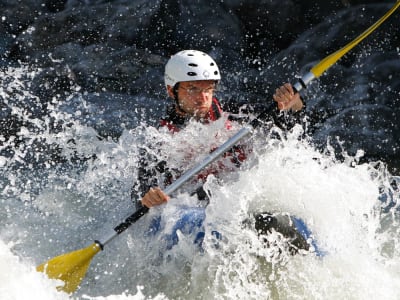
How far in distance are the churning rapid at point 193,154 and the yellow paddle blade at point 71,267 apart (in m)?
0.15

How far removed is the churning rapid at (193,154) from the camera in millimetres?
3604

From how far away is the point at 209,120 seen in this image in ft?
14.5

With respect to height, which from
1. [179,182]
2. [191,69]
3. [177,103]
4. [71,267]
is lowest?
[71,267]

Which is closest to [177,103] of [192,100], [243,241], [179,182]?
[192,100]

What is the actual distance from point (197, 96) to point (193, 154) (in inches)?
17.1

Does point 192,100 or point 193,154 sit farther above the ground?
point 192,100

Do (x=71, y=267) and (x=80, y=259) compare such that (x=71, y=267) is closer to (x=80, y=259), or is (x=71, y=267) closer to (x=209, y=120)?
(x=80, y=259)

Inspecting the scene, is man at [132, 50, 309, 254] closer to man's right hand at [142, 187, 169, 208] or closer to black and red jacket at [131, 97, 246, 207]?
black and red jacket at [131, 97, 246, 207]

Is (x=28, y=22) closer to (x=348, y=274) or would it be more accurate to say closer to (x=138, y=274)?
(x=138, y=274)

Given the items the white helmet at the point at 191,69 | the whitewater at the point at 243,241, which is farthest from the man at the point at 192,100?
the whitewater at the point at 243,241

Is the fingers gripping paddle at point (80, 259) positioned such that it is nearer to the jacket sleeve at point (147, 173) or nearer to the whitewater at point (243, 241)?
the whitewater at point (243, 241)

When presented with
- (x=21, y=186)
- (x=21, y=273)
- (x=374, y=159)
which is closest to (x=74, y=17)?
(x=21, y=186)

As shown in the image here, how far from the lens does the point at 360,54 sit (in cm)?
820

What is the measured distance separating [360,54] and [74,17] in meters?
4.80
